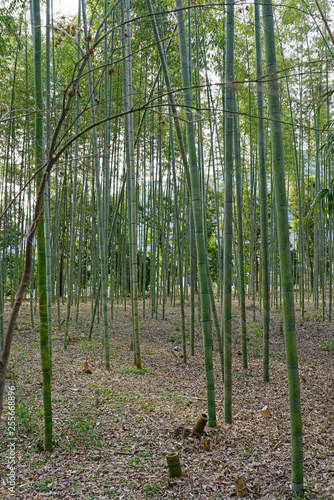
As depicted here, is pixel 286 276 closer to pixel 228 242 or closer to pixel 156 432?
pixel 228 242

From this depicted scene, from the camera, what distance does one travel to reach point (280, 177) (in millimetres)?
1682

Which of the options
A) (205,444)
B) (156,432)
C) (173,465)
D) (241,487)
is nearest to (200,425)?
(205,444)

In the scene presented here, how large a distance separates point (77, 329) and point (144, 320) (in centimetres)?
131

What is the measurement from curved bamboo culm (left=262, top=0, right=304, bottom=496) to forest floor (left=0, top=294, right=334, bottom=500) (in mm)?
196

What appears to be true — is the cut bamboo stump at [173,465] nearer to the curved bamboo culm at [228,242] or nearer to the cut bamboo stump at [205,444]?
the cut bamboo stump at [205,444]

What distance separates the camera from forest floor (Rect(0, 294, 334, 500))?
177cm

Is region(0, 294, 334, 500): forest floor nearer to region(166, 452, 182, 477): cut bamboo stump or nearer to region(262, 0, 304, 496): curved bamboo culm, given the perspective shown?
region(166, 452, 182, 477): cut bamboo stump

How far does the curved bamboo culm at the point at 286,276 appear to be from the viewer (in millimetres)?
1621

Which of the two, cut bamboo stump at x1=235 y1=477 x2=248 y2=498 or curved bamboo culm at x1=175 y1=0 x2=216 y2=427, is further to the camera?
curved bamboo culm at x1=175 y1=0 x2=216 y2=427

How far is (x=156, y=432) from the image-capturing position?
7.61 ft

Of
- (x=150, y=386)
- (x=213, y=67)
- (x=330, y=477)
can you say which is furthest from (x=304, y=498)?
(x=213, y=67)

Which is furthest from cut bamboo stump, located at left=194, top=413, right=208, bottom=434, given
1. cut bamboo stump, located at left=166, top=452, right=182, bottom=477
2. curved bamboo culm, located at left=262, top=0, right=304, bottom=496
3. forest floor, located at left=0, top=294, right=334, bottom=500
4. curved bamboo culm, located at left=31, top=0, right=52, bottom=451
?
curved bamboo culm, located at left=31, top=0, right=52, bottom=451

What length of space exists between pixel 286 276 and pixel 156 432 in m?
1.34

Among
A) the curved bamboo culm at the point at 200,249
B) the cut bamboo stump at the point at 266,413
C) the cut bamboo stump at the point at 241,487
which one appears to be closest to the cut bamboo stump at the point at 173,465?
the cut bamboo stump at the point at 241,487
